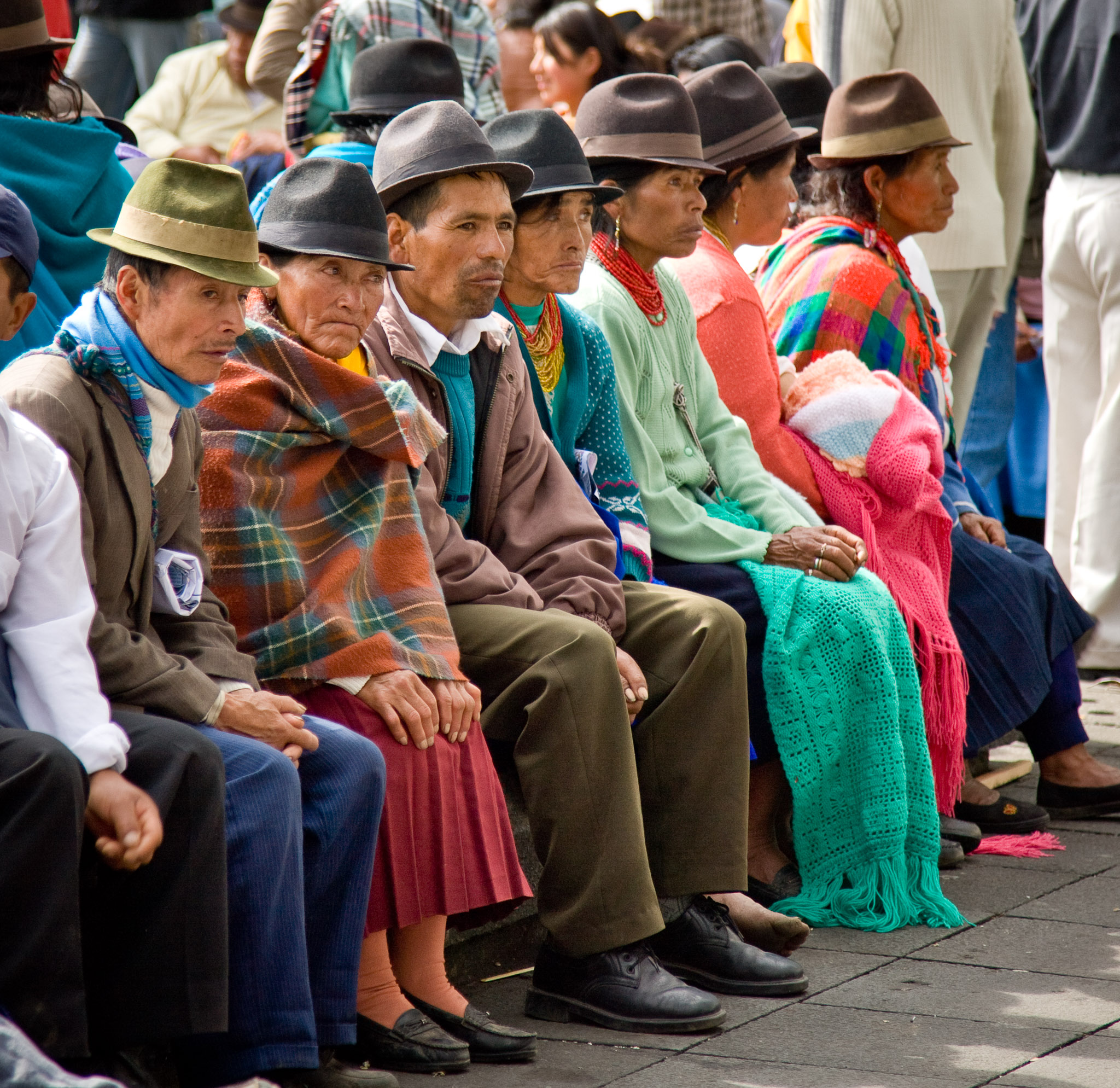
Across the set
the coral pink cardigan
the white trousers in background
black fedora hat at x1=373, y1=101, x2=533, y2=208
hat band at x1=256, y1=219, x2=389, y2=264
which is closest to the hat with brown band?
black fedora hat at x1=373, y1=101, x2=533, y2=208

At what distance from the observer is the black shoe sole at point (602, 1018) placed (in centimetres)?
354

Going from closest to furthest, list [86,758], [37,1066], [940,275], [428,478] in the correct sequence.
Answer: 1. [37,1066]
2. [86,758]
3. [428,478]
4. [940,275]

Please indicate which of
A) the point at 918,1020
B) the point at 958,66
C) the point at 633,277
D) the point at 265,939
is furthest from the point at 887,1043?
the point at 958,66

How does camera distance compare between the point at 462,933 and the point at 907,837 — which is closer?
→ the point at 462,933

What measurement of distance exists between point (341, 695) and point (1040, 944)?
1.87m

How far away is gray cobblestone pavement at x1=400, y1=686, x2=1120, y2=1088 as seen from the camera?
3299 mm

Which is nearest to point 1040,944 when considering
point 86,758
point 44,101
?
point 86,758

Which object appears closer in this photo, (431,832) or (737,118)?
(431,832)

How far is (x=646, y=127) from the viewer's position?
4738 mm

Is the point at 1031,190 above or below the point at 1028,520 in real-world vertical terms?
above

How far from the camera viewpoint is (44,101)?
419cm

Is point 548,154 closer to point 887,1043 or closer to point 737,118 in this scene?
point 737,118

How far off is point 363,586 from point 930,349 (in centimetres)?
275

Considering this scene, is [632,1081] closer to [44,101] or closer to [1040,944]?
[1040,944]
